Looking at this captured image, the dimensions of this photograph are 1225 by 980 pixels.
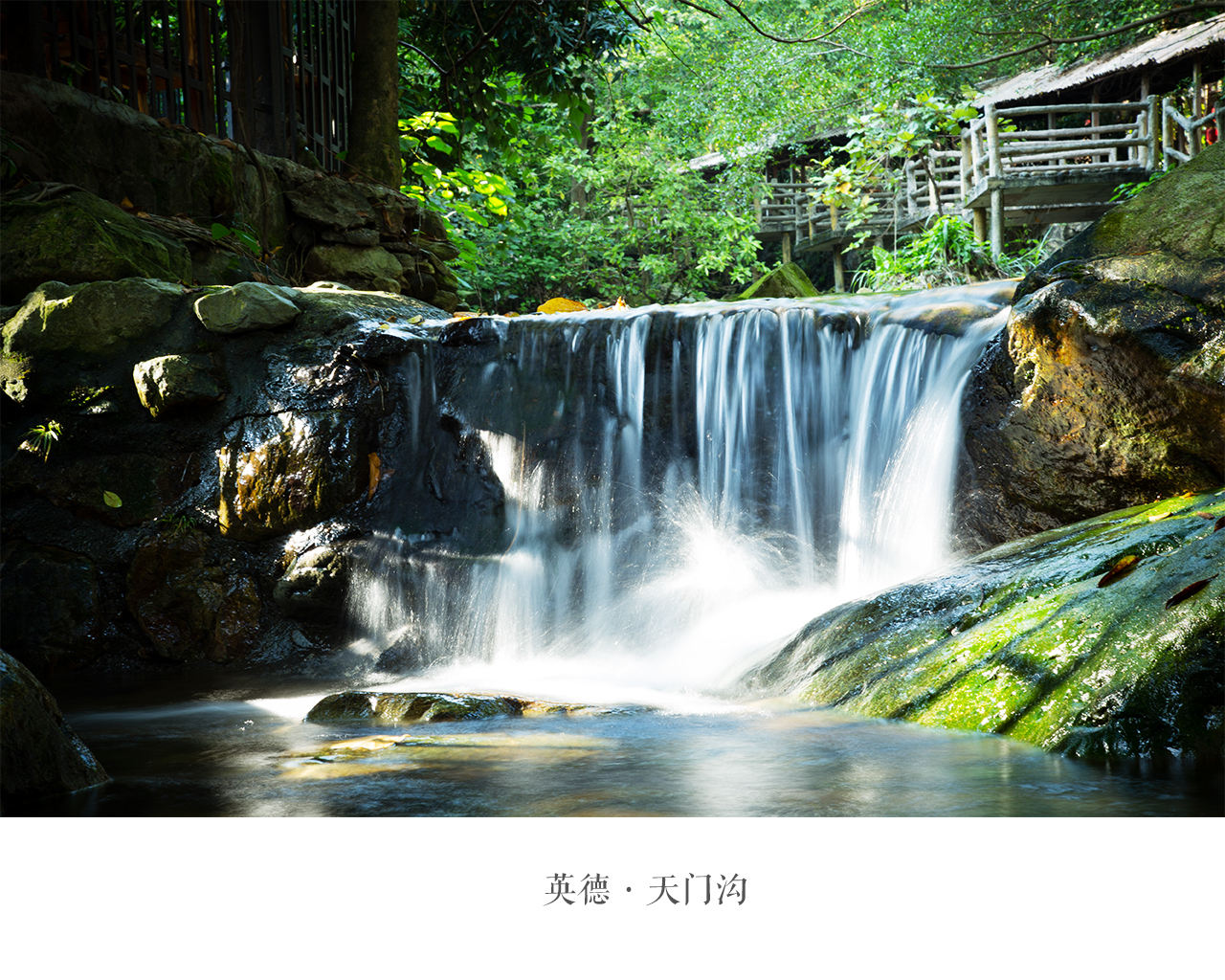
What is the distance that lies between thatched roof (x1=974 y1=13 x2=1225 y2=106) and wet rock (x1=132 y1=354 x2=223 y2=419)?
1471 cm

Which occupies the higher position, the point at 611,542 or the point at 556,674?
the point at 611,542

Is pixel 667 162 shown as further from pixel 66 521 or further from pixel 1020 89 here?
pixel 66 521

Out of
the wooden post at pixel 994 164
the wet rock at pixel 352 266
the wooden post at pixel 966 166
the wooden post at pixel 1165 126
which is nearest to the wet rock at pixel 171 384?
the wet rock at pixel 352 266

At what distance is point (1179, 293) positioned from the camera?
4516mm

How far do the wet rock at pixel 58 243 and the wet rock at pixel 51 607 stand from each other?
1.70 meters

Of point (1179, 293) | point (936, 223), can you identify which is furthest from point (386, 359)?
point (936, 223)

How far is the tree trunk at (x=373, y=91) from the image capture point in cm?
927

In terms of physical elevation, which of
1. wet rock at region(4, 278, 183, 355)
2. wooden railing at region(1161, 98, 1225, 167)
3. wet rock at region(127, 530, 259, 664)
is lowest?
wet rock at region(127, 530, 259, 664)

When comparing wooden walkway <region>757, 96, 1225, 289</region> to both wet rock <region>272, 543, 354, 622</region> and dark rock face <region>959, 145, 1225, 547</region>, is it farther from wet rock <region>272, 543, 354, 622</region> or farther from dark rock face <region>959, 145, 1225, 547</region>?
wet rock <region>272, 543, 354, 622</region>

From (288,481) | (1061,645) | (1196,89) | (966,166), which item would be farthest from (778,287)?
(1196,89)

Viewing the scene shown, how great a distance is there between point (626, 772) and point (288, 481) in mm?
3779

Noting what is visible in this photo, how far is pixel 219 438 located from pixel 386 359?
1127 millimetres

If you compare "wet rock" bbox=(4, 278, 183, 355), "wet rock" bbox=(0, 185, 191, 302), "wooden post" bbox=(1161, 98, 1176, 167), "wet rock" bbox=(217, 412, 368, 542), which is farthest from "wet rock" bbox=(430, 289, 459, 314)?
"wooden post" bbox=(1161, 98, 1176, 167)

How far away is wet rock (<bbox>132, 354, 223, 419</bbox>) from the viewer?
19.2ft
